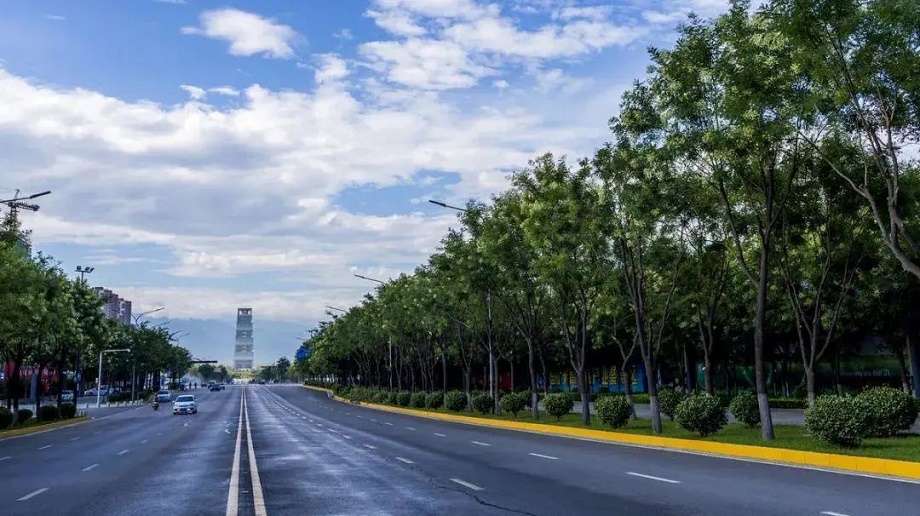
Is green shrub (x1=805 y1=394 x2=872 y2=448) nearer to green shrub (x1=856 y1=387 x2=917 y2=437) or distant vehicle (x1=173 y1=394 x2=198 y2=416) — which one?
green shrub (x1=856 y1=387 x2=917 y2=437)

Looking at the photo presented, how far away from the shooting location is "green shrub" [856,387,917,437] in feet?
71.4

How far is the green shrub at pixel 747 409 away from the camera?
28.6 metres

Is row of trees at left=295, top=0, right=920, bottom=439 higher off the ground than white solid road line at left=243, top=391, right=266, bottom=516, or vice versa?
row of trees at left=295, top=0, right=920, bottom=439

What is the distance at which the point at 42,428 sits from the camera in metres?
44.9

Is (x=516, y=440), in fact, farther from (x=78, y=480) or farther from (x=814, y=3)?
(x=814, y=3)

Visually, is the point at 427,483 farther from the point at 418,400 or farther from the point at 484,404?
the point at 418,400

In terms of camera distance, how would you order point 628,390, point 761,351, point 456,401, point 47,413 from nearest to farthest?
point 761,351 < point 628,390 < point 47,413 < point 456,401

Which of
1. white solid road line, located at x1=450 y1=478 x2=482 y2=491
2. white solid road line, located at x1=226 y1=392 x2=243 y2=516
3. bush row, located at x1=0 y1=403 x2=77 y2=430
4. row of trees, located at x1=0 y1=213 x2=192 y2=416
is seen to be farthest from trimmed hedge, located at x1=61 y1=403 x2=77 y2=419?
white solid road line, located at x1=450 y1=478 x2=482 y2=491

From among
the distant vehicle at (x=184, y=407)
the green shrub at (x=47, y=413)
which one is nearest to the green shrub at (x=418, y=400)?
the distant vehicle at (x=184, y=407)

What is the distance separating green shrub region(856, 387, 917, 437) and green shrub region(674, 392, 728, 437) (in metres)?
3.98

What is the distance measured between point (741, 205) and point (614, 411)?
29.0ft

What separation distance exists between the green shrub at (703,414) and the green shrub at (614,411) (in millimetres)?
5147

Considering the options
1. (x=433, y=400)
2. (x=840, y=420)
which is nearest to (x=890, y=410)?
(x=840, y=420)

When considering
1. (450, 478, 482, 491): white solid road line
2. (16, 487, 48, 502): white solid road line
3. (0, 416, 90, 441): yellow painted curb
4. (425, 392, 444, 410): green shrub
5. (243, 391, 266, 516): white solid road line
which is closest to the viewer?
(243, 391, 266, 516): white solid road line
